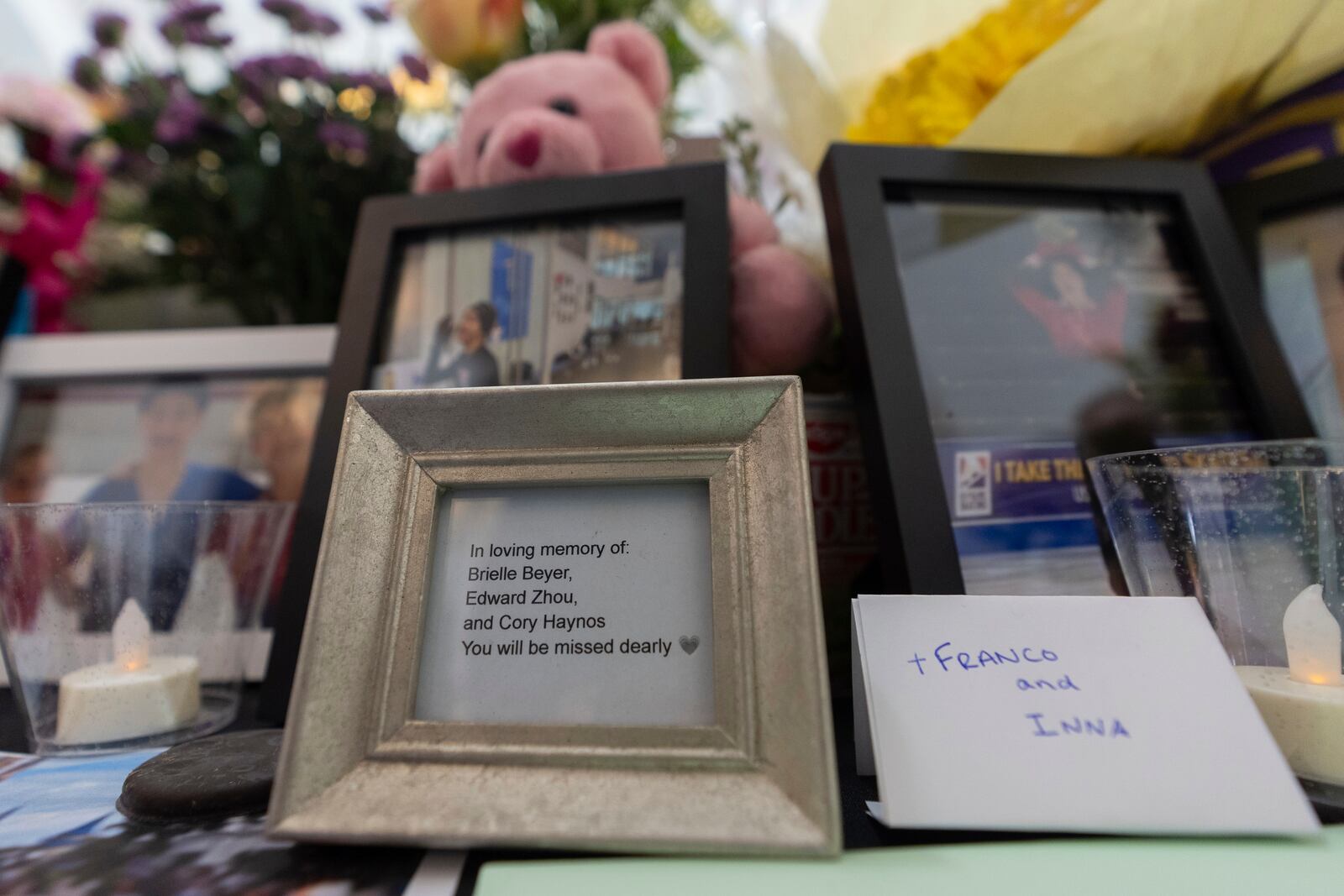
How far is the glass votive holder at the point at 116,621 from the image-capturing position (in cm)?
48

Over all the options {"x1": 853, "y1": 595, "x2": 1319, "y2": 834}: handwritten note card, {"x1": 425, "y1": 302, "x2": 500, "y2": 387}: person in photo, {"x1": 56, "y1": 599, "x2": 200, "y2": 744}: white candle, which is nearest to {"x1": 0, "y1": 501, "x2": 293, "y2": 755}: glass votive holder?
{"x1": 56, "y1": 599, "x2": 200, "y2": 744}: white candle

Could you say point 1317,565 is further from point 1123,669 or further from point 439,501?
point 439,501

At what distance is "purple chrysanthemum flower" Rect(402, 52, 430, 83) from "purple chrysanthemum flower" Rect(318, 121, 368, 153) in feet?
0.33

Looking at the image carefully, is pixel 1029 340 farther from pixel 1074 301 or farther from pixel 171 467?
pixel 171 467

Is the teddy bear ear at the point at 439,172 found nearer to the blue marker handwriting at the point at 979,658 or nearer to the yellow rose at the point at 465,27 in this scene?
the yellow rose at the point at 465,27

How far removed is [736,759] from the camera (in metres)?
0.31

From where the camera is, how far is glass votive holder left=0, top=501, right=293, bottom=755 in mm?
478

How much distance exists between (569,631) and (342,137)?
721mm

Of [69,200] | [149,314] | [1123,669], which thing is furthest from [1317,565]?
[69,200]

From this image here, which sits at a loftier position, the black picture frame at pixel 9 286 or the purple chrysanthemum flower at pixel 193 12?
the purple chrysanthemum flower at pixel 193 12

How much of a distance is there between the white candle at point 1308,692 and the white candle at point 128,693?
67 centimetres

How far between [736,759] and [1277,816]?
9.5 inches

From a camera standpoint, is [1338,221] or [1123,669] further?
[1338,221]

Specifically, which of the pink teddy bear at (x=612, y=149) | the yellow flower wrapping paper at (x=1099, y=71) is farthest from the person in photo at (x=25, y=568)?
the yellow flower wrapping paper at (x=1099, y=71)
